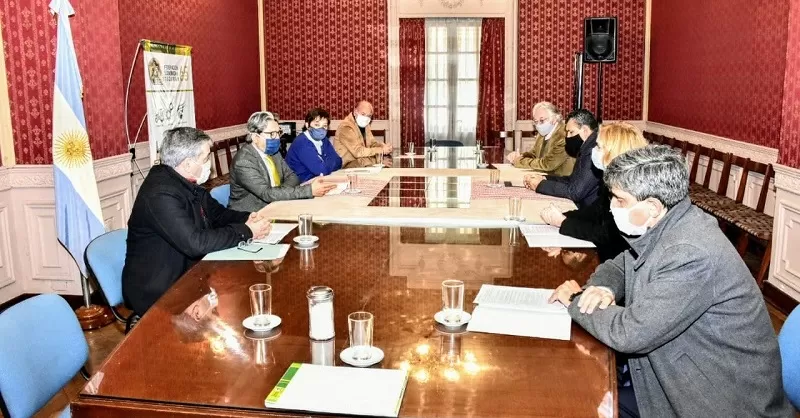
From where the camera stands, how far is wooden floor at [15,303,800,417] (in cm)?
347

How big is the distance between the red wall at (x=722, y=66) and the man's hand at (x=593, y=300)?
15.0ft

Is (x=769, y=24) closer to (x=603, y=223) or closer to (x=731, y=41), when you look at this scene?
(x=731, y=41)

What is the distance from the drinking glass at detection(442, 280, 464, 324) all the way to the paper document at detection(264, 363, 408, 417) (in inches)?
15.0

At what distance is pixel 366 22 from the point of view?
9.87 metres

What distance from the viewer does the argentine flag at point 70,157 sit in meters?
4.38

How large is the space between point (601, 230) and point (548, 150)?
8.80ft

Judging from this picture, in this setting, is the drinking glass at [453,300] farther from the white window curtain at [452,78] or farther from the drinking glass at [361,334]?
the white window curtain at [452,78]

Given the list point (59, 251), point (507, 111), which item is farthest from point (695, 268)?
point (507, 111)

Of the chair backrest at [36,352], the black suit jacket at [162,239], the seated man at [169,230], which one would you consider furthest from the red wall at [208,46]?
the chair backrest at [36,352]

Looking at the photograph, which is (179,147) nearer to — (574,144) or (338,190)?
(338,190)

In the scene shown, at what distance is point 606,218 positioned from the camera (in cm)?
303

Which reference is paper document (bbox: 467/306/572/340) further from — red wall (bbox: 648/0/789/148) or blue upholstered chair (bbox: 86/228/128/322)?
red wall (bbox: 648/0/789/148)

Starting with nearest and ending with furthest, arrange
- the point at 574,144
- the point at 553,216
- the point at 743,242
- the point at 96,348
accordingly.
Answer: the point at 553,216
the point at 96,348
the point at 574,144
the point at 743,242

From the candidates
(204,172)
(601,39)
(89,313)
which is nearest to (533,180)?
(204,172)
